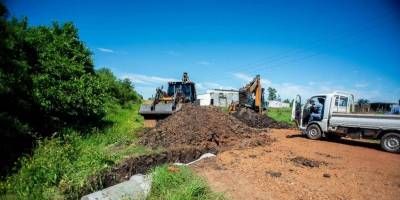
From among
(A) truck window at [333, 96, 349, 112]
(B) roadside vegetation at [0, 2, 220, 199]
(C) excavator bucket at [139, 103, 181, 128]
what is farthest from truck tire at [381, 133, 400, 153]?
(C) excavator bucket at [139, 103, 181, 128]

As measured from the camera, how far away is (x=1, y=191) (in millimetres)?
7113

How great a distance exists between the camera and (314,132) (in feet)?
45.7

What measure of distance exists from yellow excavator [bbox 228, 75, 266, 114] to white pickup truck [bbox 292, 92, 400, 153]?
614 cm

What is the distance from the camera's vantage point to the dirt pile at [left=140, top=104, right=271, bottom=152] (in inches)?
441

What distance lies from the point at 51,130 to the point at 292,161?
9.70 meters

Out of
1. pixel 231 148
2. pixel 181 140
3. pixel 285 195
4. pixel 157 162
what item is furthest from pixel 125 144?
pixel 285 195

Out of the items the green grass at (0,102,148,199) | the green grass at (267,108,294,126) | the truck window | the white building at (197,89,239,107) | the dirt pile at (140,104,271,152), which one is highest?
the white building at (197,89,239,107)

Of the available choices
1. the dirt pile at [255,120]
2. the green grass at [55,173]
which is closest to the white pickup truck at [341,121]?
the dirt pile at [255,120]

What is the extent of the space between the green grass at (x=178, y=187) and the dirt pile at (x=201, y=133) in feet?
13.4

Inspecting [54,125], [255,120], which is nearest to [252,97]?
[255,120]

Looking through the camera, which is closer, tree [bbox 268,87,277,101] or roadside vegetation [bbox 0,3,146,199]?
roadside vegetation [bbox 0,3,146,199]

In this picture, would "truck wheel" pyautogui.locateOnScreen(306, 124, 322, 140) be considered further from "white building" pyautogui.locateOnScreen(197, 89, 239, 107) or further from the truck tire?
"white building" pyautogui.locateOnScreen(197, 89, 239, 107)

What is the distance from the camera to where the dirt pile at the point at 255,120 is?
1912 centimetres

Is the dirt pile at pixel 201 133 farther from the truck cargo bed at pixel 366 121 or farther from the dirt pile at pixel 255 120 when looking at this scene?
the dirt pile at pixel 255 120
